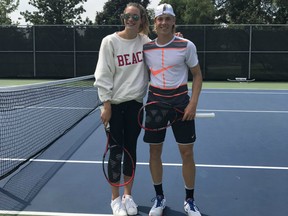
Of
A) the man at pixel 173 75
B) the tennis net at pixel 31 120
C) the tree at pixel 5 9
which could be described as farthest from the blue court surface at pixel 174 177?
the tree at pixel 5 9

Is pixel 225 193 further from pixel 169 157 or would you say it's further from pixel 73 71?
pixel 73 71

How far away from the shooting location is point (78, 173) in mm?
4465

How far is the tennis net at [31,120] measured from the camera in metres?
4.90

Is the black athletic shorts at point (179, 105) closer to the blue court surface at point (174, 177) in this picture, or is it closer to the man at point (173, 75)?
the man at point (173, 75)

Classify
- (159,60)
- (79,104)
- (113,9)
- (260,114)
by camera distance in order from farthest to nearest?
1. (113,9)
2. (79,104)
3. (260,114)
4. (159,60)

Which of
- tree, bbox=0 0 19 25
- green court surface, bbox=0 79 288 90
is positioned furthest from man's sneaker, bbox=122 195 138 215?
tree, bbox=0 0 19 25

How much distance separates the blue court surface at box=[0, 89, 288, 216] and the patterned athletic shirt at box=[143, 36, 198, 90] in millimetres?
1141

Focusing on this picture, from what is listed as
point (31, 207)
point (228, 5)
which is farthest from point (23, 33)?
point (228, 5)

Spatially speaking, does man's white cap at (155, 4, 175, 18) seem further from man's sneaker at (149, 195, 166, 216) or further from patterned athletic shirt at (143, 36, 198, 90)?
man's sneaker at (149, 195, 166, 216)

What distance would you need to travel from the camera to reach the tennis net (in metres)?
4.90

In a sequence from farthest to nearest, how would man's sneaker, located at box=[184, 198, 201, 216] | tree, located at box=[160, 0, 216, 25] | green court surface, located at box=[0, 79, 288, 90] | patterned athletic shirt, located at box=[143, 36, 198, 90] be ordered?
tree, located at box=[160, 0, 216, 25], green court surface, located at box=[0, 79, 288, 90], man's sneaker, located at box=[184, 198, 201, 216], patterned athletic shirt, located at box=[143, 36, 198, 90]

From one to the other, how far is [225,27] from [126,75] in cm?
1394

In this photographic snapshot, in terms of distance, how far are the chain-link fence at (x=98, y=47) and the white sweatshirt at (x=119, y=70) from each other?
529 inches

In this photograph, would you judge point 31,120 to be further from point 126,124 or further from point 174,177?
point 126,124
